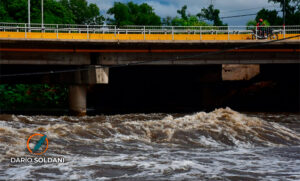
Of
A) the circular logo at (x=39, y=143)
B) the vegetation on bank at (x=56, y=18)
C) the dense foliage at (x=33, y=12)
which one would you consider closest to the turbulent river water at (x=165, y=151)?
the circular logo at (x=39, y=143)

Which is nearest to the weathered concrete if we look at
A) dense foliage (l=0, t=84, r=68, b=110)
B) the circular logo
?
the circular logo

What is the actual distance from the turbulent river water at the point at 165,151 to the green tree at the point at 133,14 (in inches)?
2467

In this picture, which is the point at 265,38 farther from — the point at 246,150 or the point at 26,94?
the point at 26,94

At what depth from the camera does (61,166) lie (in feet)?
28.8

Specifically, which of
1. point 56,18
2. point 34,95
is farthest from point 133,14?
point 34,95

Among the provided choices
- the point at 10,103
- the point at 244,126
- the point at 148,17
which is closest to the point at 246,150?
the point at 244,126

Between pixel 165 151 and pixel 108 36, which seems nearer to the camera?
pixel 165 151

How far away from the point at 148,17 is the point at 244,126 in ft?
224

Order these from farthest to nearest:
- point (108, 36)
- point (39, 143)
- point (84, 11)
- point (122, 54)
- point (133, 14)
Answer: point (133, 14) → point (84, 11) → point (108, 36) → point (122, 54) → point (39, 143)

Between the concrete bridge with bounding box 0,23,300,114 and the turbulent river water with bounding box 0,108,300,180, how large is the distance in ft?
36.2

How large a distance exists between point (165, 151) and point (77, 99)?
18433 millimetres

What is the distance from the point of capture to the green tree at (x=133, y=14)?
7906 cm

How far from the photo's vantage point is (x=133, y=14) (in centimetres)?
8400

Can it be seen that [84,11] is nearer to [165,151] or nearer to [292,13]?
[292,13]
